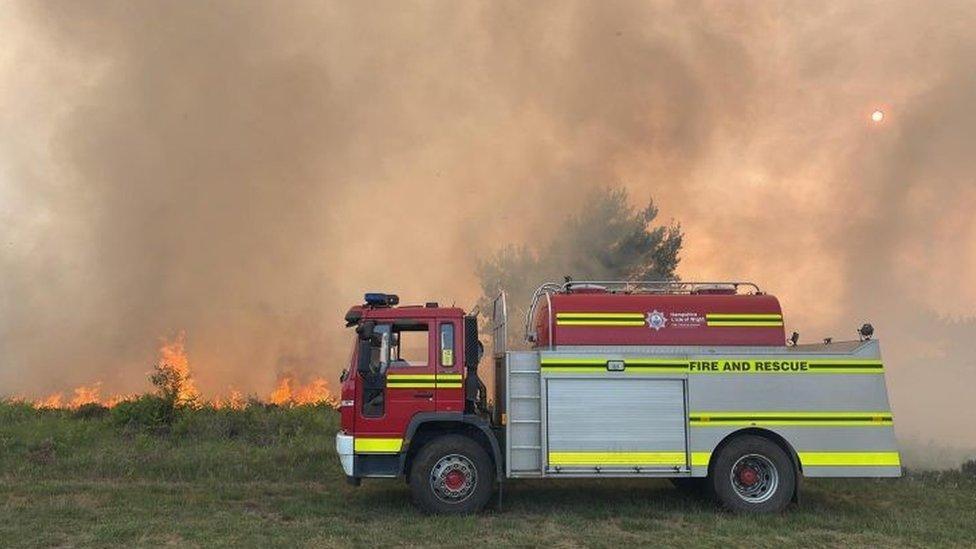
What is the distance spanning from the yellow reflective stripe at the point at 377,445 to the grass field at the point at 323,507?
898mm

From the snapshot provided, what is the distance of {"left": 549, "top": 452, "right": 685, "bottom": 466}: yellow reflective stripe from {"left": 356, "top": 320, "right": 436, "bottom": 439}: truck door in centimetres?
187

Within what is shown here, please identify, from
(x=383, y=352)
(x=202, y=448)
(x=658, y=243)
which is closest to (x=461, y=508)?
(x=383, y=352)

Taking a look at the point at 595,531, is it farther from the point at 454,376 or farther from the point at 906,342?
the point at 906,342

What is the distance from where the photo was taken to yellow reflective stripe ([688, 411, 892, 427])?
9.17m

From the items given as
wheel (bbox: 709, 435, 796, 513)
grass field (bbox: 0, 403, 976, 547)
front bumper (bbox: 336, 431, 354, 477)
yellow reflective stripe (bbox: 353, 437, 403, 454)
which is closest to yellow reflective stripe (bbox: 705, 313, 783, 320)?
wheel (bbox: 709, 435, 796, 513)

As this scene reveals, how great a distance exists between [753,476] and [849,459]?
4.11 feet

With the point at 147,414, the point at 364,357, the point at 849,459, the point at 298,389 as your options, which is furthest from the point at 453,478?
the point at 298,389

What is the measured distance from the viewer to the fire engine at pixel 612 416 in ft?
30.0

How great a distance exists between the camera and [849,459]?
29.9 ft

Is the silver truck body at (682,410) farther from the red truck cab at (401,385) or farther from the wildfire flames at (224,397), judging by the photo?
the wildfire flames at (224,397)

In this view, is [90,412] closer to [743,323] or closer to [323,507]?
[323,507]

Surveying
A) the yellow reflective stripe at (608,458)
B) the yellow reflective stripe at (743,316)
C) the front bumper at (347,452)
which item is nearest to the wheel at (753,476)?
the yellow reflective stripe at (608,458)

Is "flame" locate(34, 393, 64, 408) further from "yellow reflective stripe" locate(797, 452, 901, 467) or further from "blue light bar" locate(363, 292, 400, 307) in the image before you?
"yellow reflective stripe" locate(797, 452, 901, 467)

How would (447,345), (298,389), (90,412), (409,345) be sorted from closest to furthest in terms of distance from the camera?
(447,345) < (409,345) < (90,412) < (298,389)
